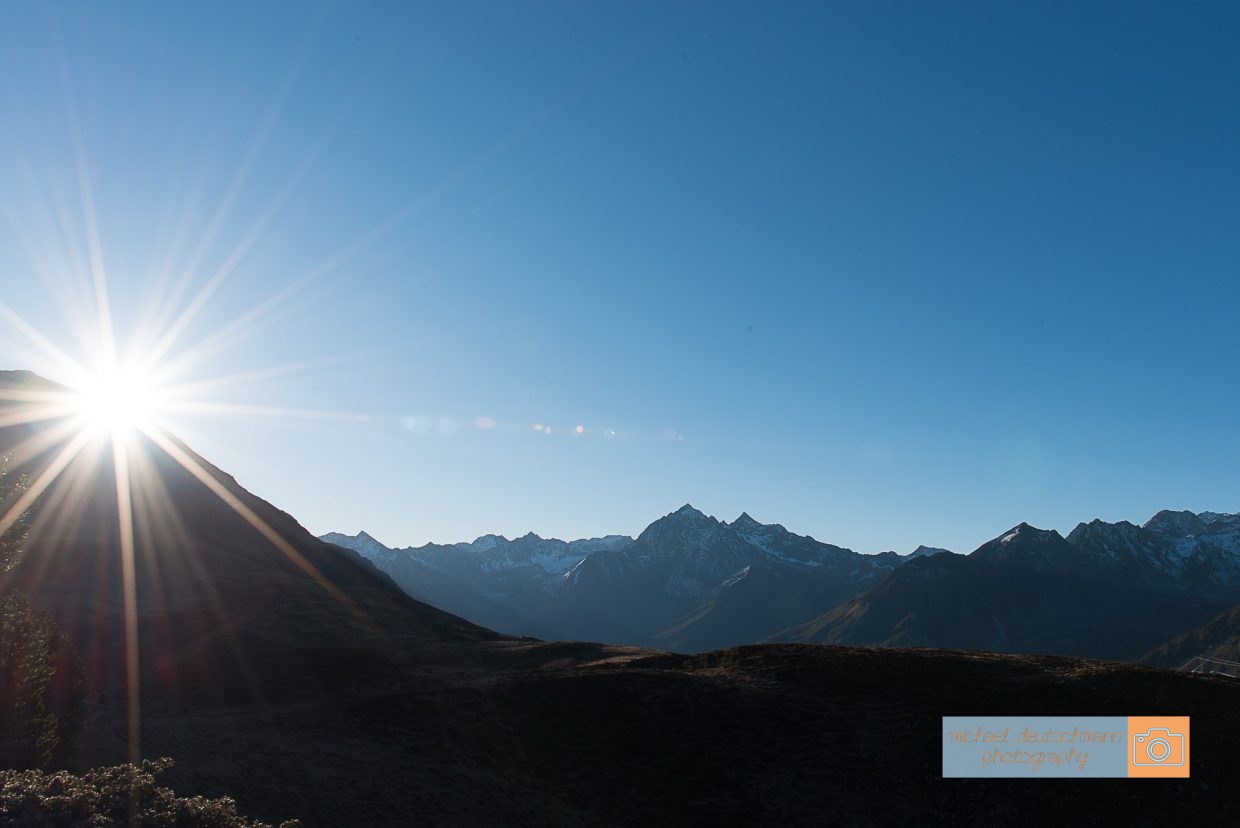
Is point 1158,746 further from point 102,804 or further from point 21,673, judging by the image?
point 21,673

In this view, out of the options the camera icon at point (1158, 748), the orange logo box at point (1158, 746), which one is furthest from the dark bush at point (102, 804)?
the camera icon at point (1158, 748)

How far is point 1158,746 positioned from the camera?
3775 centimetres

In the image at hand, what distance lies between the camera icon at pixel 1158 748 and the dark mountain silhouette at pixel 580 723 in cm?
84

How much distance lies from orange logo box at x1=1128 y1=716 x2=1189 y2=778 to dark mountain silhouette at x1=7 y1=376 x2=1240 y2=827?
0.74 meters

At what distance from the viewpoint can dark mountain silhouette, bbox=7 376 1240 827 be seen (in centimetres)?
3559

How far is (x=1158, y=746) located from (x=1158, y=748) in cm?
20

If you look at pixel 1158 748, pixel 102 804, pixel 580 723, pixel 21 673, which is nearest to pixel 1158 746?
pixel 1158 748

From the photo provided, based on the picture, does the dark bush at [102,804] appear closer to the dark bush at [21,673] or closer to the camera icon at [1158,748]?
the dark bush at [21,673]

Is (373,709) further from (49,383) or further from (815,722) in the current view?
(49,383)

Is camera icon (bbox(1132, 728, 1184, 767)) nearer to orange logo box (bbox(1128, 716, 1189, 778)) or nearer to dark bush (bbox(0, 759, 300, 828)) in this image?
orange logo box (bbox(1128, 716, 1189, 778))

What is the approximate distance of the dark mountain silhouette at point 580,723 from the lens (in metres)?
35.6

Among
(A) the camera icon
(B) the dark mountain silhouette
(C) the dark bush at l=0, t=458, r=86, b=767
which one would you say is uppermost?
(C) the dark bush at l=0, t=458, r=86, b=767

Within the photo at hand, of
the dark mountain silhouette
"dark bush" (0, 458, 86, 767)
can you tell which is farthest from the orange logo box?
"dark bush" (0, 458, 86, 767)

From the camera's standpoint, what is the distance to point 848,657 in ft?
182
